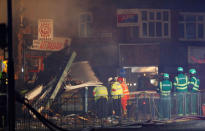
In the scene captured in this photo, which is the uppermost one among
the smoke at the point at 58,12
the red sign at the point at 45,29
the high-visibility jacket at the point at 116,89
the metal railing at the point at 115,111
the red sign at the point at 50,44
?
the smoke at the point at 58,12

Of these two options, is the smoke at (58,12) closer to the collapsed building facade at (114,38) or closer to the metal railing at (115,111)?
the collapsed building facade at (114,38)

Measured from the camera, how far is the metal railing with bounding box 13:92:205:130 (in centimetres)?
958

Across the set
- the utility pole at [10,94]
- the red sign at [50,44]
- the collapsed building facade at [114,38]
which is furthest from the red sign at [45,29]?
the utility pole at [10,94]

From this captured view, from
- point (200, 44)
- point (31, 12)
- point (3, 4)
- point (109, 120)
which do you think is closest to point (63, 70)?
point (109, 120)

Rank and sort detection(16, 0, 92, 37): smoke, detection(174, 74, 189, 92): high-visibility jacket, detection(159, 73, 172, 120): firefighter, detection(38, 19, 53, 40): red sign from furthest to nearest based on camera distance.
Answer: detection(38, 19, 53, 40): red sign < detection(16, 0, 92, 37): smoke < detection(174, 74, 189, 92): high-visibility jacket < detection(159, 73, 172, 120): firefighter

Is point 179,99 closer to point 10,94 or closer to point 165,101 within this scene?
point 165,101

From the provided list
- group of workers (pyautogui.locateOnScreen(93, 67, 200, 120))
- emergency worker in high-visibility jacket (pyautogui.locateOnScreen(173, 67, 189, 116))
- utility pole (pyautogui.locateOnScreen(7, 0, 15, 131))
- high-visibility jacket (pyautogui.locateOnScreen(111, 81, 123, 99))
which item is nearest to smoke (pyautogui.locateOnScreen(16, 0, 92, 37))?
group of workers (pyautogui.locateOnScreen(93, 67, 200, 120))

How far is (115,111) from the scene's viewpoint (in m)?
10.1

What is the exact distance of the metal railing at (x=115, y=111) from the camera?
958cm

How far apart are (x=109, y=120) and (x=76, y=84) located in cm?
283

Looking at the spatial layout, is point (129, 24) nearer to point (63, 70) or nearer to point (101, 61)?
point (101, 61)

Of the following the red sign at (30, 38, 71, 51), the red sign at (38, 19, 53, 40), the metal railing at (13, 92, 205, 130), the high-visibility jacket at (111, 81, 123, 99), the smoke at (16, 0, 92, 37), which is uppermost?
the smoke at (16, 0, 92, 37)

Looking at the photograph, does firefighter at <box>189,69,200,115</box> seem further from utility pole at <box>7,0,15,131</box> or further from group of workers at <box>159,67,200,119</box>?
utility pole at <box>7,0,15,131</box>

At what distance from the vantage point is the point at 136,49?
51.4 feet
